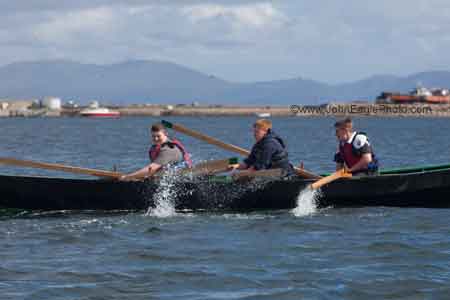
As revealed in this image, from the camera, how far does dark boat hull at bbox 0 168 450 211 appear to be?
18188 millimetres

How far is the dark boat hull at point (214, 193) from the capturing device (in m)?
18.2

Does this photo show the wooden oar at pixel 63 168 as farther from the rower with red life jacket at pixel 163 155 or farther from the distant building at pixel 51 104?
the distant building at pixel 51 104

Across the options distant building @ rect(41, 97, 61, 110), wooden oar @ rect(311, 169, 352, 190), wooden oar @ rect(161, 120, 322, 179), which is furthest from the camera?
distant building @ rect(41, 97, 61, 110)

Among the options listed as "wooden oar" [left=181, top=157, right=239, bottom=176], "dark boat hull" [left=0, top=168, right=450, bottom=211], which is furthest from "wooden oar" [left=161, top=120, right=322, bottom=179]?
"wooden oar" [left=181, top=157, right=239, bottom=176]

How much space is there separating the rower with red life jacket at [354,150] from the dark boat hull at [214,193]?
37 cm

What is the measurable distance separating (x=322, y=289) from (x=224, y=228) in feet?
14.7

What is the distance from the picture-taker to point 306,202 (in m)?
18.2

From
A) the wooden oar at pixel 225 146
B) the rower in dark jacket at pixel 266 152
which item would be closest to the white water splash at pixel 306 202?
the rower in dark jacket at pixel 266 152

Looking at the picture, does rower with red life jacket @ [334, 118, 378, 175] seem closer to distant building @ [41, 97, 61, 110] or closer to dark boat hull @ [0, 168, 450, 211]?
dark boat hull @ [0, 168, 450, 211]

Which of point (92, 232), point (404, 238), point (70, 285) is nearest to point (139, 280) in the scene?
point (70, 285)

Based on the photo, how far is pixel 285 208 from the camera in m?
18.4

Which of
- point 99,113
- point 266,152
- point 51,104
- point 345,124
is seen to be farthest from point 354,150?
point 51,104

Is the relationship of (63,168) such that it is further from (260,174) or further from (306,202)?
(306,202)

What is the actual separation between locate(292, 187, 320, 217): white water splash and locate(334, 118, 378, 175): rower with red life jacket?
84 centimetres
